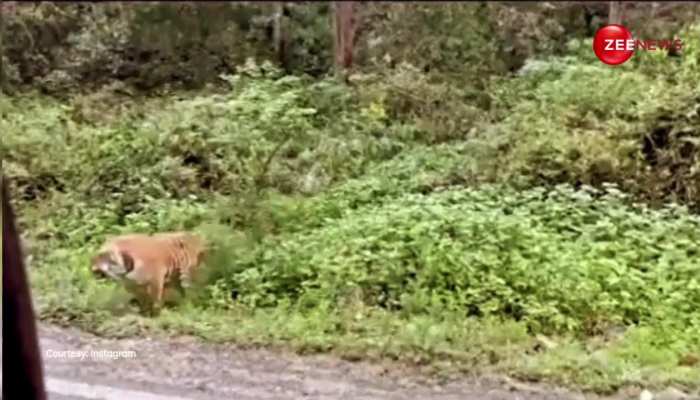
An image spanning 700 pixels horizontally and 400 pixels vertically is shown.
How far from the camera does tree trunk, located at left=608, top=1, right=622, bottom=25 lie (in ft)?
13.7

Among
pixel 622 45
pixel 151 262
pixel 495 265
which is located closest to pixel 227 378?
pixel 151 262

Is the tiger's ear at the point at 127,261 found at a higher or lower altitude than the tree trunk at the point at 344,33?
lower

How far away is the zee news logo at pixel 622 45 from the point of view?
3.78 metres

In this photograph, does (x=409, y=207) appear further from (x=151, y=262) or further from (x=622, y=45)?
(x=622, y=45)

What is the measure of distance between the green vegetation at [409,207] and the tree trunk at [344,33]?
12 cm

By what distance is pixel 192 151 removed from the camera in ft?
13.3

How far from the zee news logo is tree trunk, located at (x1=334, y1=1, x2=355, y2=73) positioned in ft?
3.87

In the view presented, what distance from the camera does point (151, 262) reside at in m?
2.87

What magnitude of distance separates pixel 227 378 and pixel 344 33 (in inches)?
105

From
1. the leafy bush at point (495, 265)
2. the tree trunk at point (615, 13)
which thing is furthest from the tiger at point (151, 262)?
the tree trunk at point (615, 13)

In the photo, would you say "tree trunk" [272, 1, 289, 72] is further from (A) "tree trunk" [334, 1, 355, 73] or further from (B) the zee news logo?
(B) the zee news logo

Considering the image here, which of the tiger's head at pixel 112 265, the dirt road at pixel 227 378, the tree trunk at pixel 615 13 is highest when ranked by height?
the tree trunk at pixel 615 13

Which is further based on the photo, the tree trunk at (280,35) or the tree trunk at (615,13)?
the tree trunk at (280,35)

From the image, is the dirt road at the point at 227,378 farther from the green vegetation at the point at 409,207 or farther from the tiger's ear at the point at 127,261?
the tiger's ear at the point at 127,261
